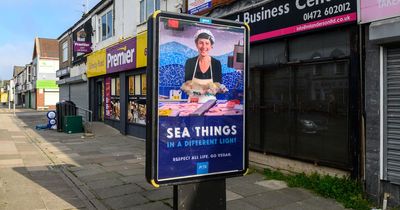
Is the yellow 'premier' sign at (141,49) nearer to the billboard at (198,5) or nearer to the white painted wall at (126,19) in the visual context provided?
the white painted wall at (126,19)

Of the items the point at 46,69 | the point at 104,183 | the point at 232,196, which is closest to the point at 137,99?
the point at 104,183

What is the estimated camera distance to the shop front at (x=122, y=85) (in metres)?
15.8

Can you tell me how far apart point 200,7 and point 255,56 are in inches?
122

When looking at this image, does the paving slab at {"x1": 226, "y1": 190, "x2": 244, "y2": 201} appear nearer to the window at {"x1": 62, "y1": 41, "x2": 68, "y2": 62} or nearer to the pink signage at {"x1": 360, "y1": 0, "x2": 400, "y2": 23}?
the pink signage at {"x1": 360, "y1": 0, "x2": 400, "y2": 23}

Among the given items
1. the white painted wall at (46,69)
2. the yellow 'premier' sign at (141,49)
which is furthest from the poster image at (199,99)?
the white painted wall at (46,69)

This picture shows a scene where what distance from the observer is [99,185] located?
8.20m

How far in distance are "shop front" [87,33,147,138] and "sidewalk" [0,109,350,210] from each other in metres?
2.85

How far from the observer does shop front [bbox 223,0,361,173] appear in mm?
6793

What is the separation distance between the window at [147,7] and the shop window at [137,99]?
2.30 m

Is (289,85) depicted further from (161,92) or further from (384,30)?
(161,92)

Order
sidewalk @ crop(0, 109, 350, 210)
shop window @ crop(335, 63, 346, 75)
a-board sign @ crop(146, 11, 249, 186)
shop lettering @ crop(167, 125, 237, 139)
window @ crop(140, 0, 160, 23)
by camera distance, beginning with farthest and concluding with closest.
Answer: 1. window @ crop(140, 0, 160, 23)
2. shop window @ crop(335, 63, 346, 75)
3. sidewalk @ crop(0, 109, 350, 210)
4. shop lettering @ crop(167, 125, 237, 139)
5. a-board sign @ crop(146, 11, 249, 186)

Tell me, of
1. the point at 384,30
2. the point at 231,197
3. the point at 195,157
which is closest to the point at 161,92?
the point at 195,157

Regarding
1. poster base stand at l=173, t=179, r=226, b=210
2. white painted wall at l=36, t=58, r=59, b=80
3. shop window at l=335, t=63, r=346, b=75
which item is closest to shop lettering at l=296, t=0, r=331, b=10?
shop window at l=335, t=63, r=346, b=75

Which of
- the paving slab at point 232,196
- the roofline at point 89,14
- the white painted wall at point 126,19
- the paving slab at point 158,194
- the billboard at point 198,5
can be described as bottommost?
the paving slab at point 158,194
